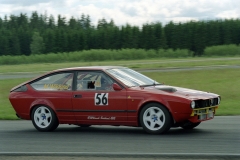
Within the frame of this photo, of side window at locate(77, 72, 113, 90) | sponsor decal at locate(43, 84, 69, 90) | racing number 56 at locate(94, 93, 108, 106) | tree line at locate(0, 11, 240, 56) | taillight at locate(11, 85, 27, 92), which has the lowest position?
racing number 56 at locate(94, 93, 108, 106)

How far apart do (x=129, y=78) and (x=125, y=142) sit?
1940 mm

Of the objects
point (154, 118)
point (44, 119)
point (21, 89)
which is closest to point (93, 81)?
point (44, 119)

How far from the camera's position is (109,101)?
9.85 meters

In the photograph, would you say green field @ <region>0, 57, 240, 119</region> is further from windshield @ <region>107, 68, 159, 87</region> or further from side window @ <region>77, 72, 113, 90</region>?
side window @ <region>77, 72, 113, 90</region>

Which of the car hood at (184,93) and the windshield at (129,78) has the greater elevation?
the windshield at (129,78)

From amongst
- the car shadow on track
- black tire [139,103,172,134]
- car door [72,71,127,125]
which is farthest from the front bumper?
car door [72,71,127,125]

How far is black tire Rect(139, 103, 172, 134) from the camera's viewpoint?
9.35 meters

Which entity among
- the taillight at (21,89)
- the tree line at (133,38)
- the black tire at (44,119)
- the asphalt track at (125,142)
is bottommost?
the asphalt track at (125,142)

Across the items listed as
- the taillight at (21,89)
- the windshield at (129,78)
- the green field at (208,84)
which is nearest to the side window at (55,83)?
the taillight at (21,89)

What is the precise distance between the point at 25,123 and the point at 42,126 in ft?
7.49

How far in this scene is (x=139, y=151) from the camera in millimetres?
7664

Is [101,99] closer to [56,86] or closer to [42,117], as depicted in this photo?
[56,86]

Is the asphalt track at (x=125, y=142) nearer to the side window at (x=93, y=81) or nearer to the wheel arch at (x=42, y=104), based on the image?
the wheel arch at (x=42, y=104)

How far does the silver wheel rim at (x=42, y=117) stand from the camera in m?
10.6
